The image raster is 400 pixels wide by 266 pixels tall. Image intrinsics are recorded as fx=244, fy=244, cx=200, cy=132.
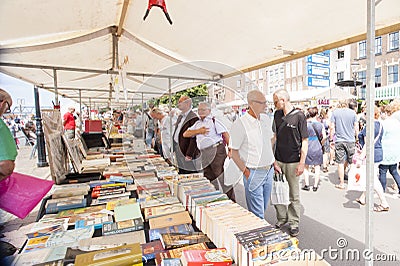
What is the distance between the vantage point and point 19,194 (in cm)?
130

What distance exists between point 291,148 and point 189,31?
139 centimetres

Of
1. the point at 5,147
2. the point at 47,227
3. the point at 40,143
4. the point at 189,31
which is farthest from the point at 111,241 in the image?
the point at 40,143

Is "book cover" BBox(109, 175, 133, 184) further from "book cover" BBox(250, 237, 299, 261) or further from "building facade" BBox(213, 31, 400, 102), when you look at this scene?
"building facade" BBox(213, 31, 400, 102)

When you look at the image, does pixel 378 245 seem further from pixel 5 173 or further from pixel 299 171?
pixel 5 173

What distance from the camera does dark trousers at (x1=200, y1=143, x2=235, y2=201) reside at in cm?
250

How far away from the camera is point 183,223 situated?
1107 mm

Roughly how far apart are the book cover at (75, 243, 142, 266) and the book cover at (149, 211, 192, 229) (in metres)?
0.25

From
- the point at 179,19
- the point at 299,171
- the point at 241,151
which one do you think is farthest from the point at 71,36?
the point at 299,171

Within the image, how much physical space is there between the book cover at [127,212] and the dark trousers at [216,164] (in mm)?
1275

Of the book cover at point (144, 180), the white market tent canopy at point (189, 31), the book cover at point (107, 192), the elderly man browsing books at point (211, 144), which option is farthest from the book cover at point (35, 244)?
the elderly man browsing books at point (211, 144)

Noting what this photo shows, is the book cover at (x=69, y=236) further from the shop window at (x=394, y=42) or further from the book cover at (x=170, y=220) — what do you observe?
the shop window at (x=394, y=42)

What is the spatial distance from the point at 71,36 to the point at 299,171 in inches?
104

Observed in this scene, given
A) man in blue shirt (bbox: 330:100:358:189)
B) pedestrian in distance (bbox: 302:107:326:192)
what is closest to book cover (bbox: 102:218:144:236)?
pedestrian in distance (bbox: 302:107:326:192)

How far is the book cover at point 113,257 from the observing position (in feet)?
2.49
